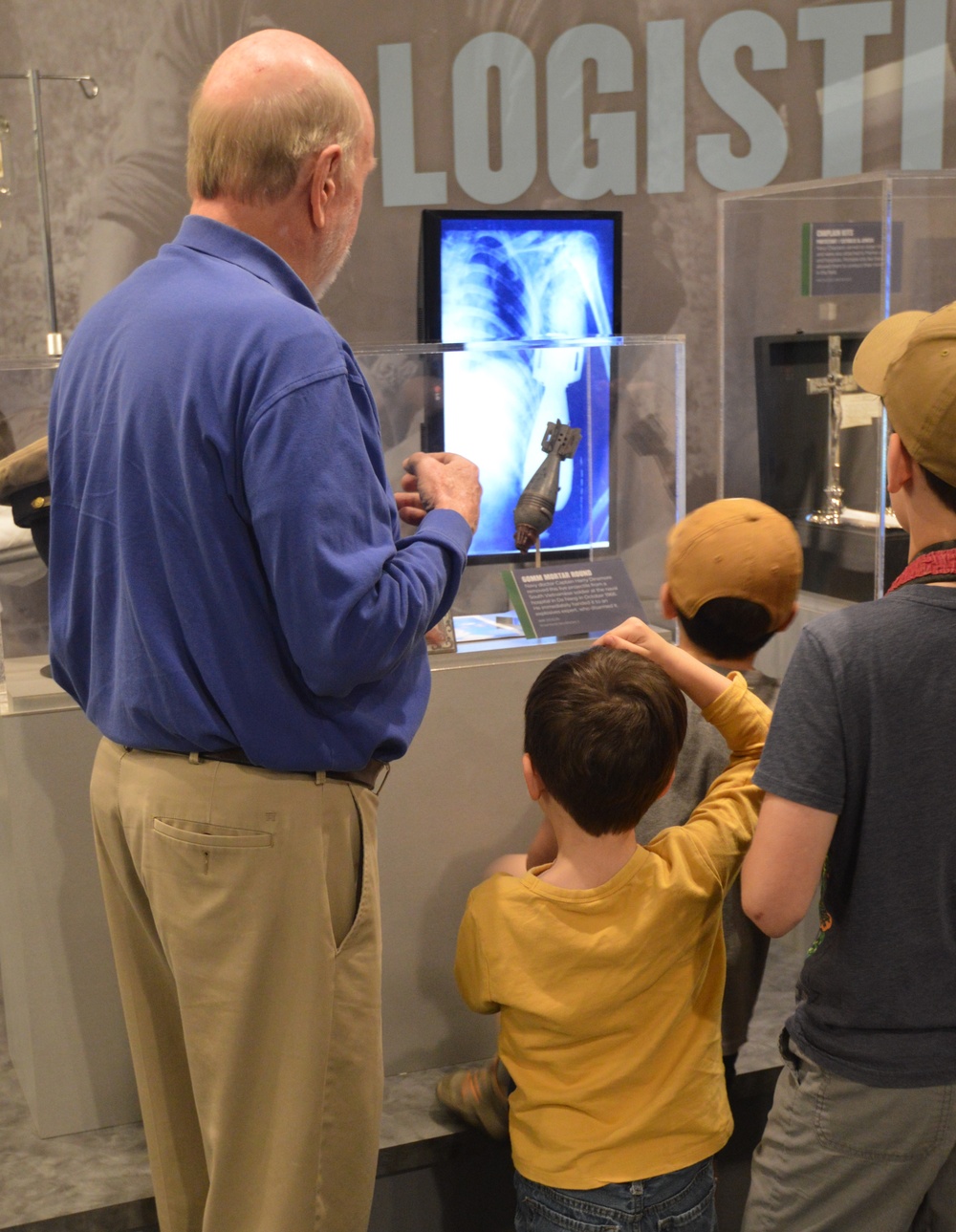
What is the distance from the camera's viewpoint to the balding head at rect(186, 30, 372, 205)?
1.37 m

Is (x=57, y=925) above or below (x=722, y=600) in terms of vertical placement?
below

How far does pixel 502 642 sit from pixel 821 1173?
4.21 feet

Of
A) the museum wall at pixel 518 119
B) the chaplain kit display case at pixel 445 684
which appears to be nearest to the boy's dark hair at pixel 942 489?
the chaplain kit display case at pixel 445 684

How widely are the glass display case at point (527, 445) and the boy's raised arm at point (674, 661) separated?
811mm

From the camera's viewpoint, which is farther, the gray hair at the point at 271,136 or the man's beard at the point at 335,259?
the man's beard at the point at 335,259

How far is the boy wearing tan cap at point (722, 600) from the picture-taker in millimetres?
1862

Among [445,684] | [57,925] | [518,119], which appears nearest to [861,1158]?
[445,684]

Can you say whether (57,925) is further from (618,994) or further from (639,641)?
(639,641)

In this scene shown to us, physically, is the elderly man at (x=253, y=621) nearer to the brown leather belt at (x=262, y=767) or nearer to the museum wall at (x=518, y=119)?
the brown leather belt at (x=262, y=767)

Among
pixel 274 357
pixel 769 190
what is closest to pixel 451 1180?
pixel 274 357

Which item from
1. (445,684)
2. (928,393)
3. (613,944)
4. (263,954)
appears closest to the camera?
(928,393)

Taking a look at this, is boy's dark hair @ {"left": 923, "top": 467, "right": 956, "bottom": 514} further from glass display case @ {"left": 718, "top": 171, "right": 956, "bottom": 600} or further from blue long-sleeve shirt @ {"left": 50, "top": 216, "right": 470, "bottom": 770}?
glass display case @ {"left": 718, "top": 171, "right": 956, "bottom": 600}

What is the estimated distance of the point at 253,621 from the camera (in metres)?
1.37

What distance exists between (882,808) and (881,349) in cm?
54
